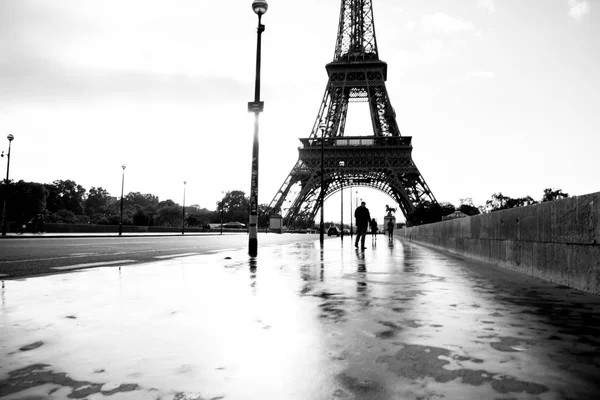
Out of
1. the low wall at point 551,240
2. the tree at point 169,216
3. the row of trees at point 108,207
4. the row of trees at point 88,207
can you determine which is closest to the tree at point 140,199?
the row of trees at point 88,207

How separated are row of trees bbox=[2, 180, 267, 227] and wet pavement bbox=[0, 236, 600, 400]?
43.7 m

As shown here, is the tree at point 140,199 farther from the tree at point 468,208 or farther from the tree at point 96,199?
the tree at point 468,208

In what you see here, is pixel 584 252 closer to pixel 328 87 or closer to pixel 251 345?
pixel 251 345

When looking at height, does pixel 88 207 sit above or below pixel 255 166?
above

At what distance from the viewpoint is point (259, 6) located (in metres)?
13.9

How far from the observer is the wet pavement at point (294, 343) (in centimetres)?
243

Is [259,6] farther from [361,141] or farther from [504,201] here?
[504,201]

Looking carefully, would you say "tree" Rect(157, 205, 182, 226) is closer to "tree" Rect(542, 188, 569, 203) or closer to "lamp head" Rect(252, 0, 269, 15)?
"tree" Rect(542, 188, 569, 203)

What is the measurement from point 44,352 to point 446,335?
111 inches

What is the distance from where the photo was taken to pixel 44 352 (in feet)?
10.1

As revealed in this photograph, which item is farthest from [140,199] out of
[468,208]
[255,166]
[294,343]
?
[294,343]

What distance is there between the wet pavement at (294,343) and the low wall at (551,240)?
52 centimetres

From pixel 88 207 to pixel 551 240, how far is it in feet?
532

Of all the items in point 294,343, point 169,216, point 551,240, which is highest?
point 169,216
